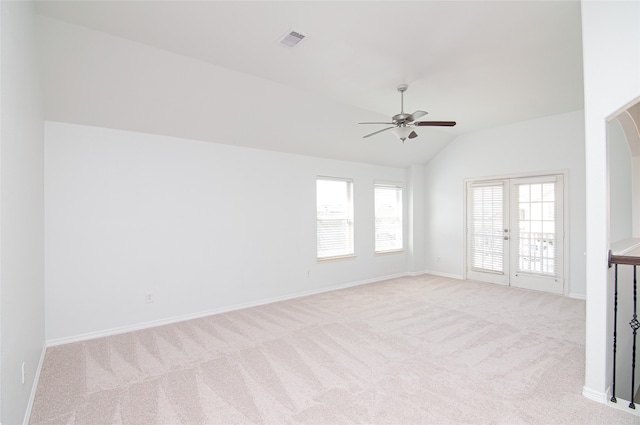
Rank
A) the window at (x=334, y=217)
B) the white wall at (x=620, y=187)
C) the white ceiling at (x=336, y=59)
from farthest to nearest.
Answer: the window at (x=334, y=217) < the white wall at (x=620, y=187) < the white ceiling at (x=336, y=59)

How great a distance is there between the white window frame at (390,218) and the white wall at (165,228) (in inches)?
61.2

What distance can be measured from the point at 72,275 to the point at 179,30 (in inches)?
115

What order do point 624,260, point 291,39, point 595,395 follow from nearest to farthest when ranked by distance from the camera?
point 624,260, point 595,395, point 291,39

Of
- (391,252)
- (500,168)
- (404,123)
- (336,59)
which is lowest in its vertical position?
(391,252)

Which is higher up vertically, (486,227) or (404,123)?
(404,123)

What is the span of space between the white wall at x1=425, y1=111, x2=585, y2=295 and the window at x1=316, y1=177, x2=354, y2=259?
226 cm

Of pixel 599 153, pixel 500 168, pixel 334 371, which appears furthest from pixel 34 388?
pixel 500 168

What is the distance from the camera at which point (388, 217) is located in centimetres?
698

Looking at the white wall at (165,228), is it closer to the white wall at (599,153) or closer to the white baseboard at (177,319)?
the white baseboard at (177,319)

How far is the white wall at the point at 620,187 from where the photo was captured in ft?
15.1

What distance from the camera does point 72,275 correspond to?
351cm

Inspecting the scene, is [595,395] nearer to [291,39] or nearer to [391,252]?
[291,39]

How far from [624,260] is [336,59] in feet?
9.83

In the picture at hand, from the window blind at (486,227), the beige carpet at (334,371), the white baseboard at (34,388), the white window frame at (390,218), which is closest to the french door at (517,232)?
the window blind at (486,227)
